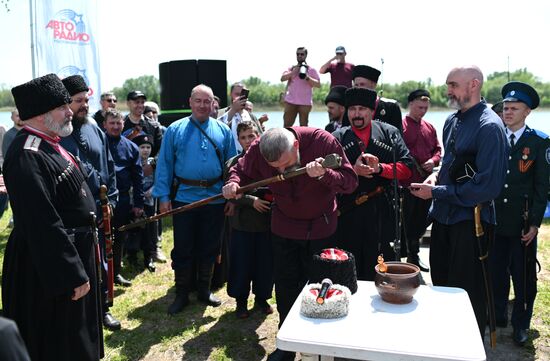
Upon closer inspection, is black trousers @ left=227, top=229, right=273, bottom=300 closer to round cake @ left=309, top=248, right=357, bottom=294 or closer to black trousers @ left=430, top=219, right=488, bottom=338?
black trousers @ left=430, top=219, right=488, bottom=338

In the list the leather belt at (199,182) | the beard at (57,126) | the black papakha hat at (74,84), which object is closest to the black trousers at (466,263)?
the leather belt at (199,182)

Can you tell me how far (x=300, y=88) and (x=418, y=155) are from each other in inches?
147

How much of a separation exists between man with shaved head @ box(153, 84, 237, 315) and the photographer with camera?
4250 millimetres

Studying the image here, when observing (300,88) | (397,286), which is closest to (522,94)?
(397,286)

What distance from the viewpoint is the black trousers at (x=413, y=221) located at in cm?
579

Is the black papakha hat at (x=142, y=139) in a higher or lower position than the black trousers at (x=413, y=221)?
higher

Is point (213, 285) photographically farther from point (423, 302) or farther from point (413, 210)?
point (423, 302)

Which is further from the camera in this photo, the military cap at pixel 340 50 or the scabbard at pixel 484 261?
the military cap at pixel 340 50

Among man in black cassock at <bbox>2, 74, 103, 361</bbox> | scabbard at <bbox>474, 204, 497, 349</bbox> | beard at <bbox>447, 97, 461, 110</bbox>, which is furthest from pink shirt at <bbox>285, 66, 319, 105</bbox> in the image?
man in black cassock at <bbox>2, 74, 103, 361</bbox>

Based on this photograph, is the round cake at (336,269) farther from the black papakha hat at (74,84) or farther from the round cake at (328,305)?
the black papakha hat at (74,84)

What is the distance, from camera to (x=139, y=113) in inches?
260

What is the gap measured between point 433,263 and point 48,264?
104 inches

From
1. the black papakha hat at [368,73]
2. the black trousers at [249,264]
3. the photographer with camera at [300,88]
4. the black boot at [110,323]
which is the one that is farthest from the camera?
the photographer with camera at [300,88]

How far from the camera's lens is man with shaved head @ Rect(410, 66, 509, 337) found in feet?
10.6
